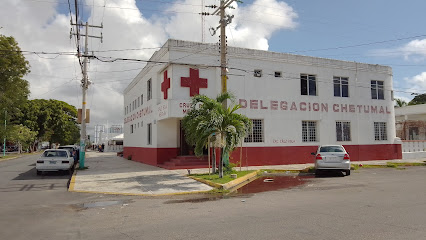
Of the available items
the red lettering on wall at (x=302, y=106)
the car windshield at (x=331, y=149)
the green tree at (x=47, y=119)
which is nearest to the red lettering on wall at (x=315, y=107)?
the red lettering on wall at (x=302, y=106)

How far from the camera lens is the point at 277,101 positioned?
69.5 feet

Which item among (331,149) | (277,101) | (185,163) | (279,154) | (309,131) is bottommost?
(185,163)

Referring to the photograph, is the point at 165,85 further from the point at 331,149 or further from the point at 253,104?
the point at 331,149

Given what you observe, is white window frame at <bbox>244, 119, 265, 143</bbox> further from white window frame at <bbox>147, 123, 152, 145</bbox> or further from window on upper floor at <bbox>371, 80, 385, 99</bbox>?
window on upper floor at <bbox>371, 80, 385, 99</bbox>

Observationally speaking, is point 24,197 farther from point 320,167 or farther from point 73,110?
point 73,110

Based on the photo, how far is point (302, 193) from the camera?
10.6m

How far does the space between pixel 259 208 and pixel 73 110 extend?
2516 inches

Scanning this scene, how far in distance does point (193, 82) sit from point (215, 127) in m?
5.93

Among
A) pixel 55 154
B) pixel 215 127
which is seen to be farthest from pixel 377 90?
pixel 55 154

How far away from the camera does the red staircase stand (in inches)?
722

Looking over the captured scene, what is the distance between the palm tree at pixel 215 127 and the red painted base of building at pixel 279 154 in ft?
12.5

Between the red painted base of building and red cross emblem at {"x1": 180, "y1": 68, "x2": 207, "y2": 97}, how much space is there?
3959 millimetres

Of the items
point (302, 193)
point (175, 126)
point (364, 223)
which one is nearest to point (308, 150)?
point (175, 126)

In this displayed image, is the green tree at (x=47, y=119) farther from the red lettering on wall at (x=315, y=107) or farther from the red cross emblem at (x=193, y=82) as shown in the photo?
the red lettering on wall at (x=315, y=107)
